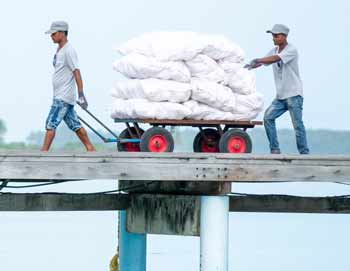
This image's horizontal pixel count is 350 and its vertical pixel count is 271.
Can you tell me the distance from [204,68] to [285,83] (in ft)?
2.61

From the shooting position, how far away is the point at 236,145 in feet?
56.1

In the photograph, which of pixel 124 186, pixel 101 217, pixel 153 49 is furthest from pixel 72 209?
pixel 101 217

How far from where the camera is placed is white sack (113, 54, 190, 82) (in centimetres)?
1656

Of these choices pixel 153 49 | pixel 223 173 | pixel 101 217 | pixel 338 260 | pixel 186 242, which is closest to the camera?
pixel 223 173

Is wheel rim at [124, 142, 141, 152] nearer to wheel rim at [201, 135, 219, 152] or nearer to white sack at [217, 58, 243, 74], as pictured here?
wheel rim at [201, 135, 219, 152]

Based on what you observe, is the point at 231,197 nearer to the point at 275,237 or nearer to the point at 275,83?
the point at 275,83

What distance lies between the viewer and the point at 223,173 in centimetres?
1495

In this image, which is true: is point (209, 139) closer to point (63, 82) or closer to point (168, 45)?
point (168, 45)

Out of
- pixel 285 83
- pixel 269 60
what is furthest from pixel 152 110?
pixel 285 83

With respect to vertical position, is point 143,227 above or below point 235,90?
below

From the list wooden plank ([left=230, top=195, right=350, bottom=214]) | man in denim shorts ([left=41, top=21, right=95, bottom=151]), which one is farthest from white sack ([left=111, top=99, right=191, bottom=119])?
wooden plank ([left=230, top=195, right=350, bottom=214])

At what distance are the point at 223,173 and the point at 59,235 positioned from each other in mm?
25596

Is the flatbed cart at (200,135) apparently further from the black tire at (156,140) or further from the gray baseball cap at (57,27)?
the gray baseball cap at (57,27)

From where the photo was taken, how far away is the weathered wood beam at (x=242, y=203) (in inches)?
670
